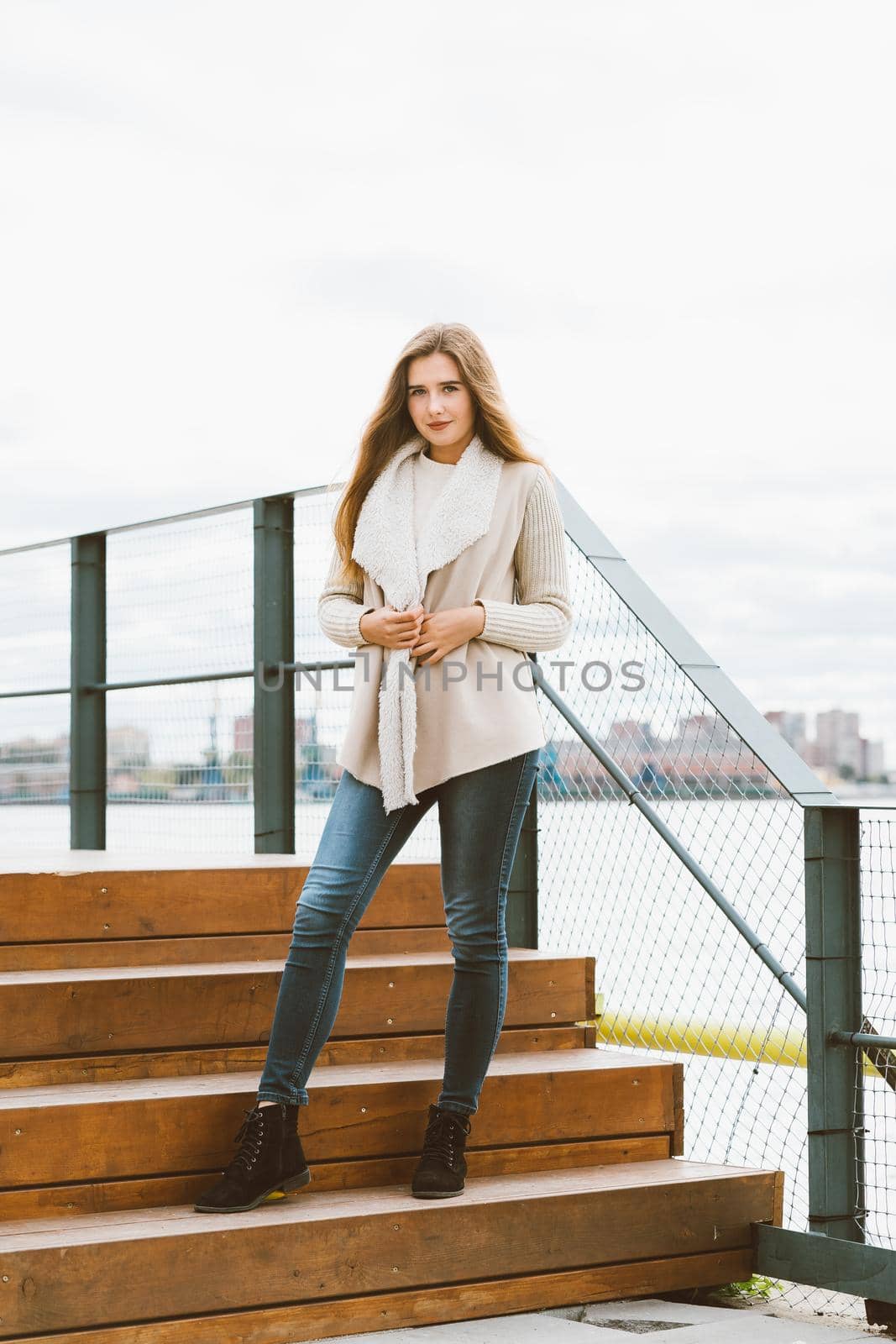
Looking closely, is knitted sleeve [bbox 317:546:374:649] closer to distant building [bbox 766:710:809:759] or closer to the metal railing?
the metal railing

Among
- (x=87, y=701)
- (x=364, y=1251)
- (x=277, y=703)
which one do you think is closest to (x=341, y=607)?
(x=364, y=1251)

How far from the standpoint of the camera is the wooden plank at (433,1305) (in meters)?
2.17

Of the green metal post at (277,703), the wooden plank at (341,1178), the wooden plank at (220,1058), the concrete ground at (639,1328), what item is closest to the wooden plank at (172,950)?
the wooden plank at (220,1058)

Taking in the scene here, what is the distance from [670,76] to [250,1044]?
40.8ft

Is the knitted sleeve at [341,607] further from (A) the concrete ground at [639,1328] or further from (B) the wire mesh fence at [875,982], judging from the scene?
(A) the concrete ground at [639,1328]

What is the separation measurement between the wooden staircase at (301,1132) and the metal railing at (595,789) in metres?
0.25

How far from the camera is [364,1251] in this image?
2.34m

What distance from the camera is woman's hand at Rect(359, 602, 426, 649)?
2.45 m

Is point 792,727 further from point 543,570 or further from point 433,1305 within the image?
point 433,1305

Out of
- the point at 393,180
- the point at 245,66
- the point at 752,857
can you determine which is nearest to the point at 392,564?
the point at 752,857

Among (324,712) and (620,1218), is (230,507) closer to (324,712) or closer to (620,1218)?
(324,712)

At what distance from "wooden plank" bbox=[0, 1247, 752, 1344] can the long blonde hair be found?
1274mm

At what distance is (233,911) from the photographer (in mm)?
3084

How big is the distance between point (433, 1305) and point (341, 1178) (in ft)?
0.94
